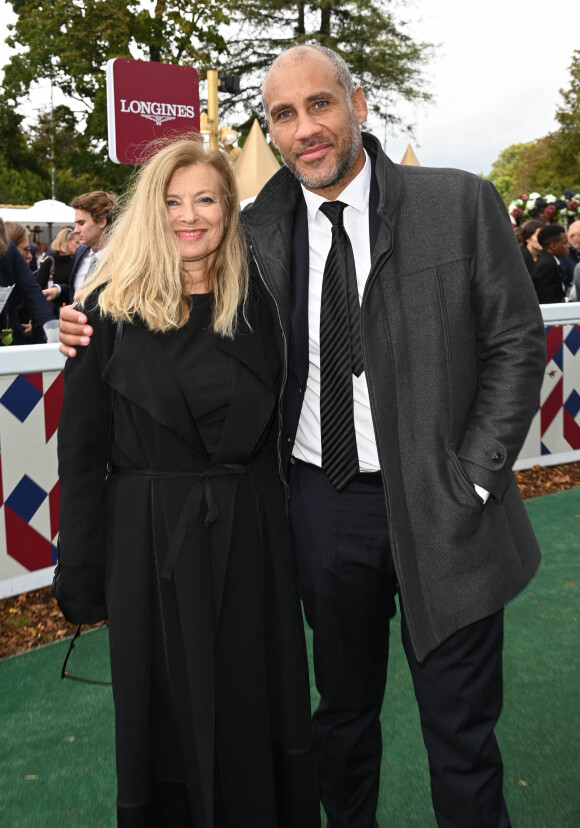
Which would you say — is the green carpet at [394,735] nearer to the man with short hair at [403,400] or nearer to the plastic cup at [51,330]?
the man with short hair at [403,400]

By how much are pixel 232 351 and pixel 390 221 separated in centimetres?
55

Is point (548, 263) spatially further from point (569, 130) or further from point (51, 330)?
point (569, 130)

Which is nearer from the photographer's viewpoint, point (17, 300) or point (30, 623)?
point (30, 623)

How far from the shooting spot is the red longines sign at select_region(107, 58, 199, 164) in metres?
7.58

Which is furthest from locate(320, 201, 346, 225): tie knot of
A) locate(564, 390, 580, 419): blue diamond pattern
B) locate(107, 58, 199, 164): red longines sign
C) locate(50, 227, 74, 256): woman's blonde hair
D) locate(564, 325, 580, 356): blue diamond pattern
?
locate(50, 227, 74, 256): woman's blonde hair

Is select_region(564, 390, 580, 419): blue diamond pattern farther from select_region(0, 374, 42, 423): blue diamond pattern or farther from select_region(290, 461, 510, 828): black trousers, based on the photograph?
select_region(290, 461, 510, 828): black trousers

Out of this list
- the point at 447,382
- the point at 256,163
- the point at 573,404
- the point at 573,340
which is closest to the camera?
the point at 447,382

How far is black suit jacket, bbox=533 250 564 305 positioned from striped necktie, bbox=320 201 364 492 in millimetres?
7588

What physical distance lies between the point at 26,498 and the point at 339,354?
9.86 feet

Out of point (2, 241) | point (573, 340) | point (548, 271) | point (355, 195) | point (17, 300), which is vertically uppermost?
point (2, 241)

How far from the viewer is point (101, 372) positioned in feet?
8.07

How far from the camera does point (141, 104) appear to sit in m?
7.75

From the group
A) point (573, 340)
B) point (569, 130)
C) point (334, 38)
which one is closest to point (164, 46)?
point (334, 38)

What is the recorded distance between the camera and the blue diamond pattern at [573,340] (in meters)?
7.55
